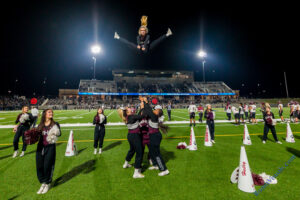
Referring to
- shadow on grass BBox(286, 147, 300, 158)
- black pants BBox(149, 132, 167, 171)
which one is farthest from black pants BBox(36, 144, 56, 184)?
shadow on grass BBox(286, 147, 300, 158)

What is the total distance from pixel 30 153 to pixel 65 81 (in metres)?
74.1

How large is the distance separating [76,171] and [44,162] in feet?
4.32

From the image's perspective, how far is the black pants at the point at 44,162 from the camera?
3484 mm

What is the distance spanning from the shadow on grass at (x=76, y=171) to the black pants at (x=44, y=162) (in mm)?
449

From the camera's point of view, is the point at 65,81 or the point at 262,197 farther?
the point at 65,81

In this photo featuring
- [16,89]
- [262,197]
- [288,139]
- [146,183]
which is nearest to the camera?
[262,197]

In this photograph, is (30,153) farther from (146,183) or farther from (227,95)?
(227,95)

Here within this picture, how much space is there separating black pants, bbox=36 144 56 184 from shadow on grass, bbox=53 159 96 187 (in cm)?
45

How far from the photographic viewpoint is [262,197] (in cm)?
317

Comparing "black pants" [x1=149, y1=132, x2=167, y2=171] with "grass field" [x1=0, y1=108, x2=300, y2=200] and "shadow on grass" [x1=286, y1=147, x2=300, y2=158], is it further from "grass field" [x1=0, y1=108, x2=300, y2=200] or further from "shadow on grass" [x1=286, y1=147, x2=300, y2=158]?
"shadow on grass" [x1=286, y1=147, x2=300, y2=158]

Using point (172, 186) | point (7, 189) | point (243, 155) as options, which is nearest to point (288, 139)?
point (243, 155)

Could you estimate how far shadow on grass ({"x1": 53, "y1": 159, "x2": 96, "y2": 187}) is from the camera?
13.1ft

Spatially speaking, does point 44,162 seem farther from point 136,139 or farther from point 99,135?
point 99,135

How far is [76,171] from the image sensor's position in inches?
181
